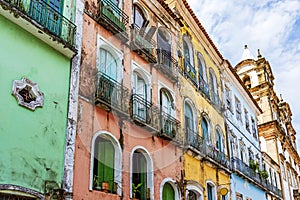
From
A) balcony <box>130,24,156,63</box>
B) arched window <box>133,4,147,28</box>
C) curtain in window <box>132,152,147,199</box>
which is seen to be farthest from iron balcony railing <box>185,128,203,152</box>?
arched window <box>133,4,147,28</box>

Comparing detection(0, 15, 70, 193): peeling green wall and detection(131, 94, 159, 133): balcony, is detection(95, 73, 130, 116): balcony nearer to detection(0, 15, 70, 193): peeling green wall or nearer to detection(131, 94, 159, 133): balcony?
detection(131, 94, 159, 133): balcony

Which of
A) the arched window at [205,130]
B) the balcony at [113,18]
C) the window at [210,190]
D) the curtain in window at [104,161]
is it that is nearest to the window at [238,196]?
the window at [210,190]

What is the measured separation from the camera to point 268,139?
3453 centimetres

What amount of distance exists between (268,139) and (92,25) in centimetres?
2701

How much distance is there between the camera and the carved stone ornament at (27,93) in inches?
317

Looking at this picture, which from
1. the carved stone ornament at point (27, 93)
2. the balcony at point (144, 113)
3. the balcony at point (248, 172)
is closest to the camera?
the carved stone ornament at point (27, 93)

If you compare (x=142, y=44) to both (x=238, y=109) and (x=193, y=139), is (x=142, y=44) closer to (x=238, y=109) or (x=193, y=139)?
(x=193, y=139)

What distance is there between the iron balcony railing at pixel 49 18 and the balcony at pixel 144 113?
124 inches

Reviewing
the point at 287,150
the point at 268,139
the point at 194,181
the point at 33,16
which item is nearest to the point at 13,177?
the point at 33,16

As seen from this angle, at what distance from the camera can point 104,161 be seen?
10.5 metres

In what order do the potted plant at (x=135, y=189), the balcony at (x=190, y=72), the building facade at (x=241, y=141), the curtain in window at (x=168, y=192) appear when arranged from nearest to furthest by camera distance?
1. the potted plant at (x=135, y=189)
2. the curtain in window at (x=168, y=192)
3. the balcony at (x=190, y=72)
4. the building facade at (x=241, y=141)

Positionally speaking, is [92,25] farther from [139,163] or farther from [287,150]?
[287,150]

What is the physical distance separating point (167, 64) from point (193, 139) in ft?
11.0

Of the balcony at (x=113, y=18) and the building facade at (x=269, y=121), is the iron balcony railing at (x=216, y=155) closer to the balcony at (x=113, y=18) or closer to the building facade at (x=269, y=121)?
the balcony at (x=113, y=18)
